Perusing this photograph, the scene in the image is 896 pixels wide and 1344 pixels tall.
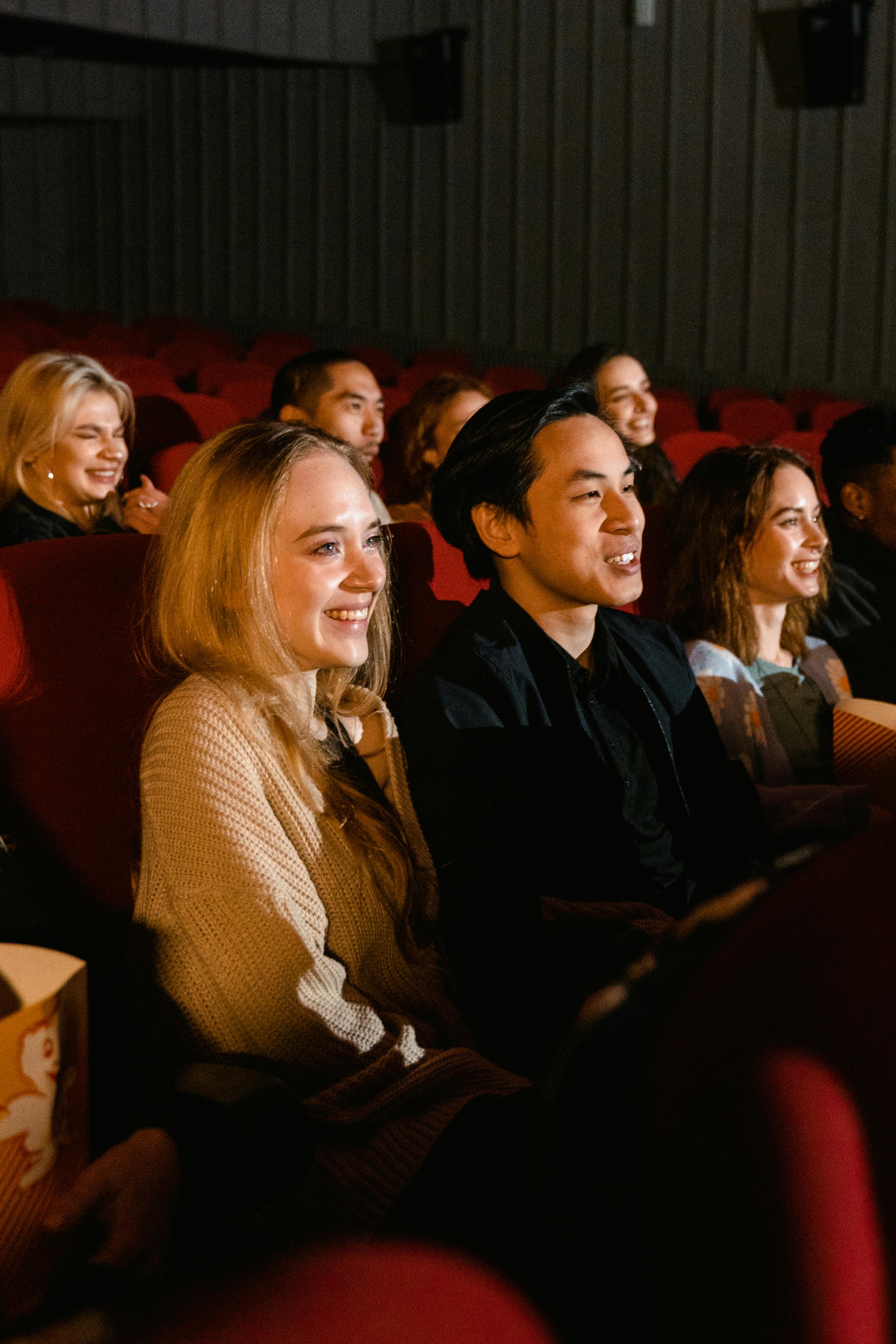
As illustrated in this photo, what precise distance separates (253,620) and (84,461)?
4.15 ft

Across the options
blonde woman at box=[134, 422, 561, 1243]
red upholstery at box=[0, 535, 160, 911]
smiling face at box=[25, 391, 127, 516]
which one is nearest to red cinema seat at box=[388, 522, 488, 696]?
blonde woman at box=[134, 422, 561, 1243]

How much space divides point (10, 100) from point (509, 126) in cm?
365

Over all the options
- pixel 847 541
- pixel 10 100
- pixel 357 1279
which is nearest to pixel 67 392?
pixel 847 541

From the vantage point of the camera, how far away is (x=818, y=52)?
17.2ft

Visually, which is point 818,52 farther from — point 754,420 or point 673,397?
point 754,420

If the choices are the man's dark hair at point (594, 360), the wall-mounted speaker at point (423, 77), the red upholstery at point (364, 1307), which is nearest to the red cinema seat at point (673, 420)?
the man's dark hair at point (594, 360)

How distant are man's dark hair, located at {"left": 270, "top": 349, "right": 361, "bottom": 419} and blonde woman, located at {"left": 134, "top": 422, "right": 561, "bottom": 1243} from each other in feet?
5.68

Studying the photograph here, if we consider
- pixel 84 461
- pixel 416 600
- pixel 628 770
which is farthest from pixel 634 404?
pixel 628 770

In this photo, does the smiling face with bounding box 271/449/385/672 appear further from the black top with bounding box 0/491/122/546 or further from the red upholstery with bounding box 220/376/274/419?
the red upholstery with bounding box 220/376/274/419

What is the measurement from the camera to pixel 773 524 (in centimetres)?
167

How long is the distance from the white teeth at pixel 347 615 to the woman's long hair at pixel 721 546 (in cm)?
73

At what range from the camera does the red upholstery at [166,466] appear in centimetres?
242

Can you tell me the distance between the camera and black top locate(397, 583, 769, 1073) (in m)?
1.06

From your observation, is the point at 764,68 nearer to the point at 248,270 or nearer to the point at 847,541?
the point at 248,270
